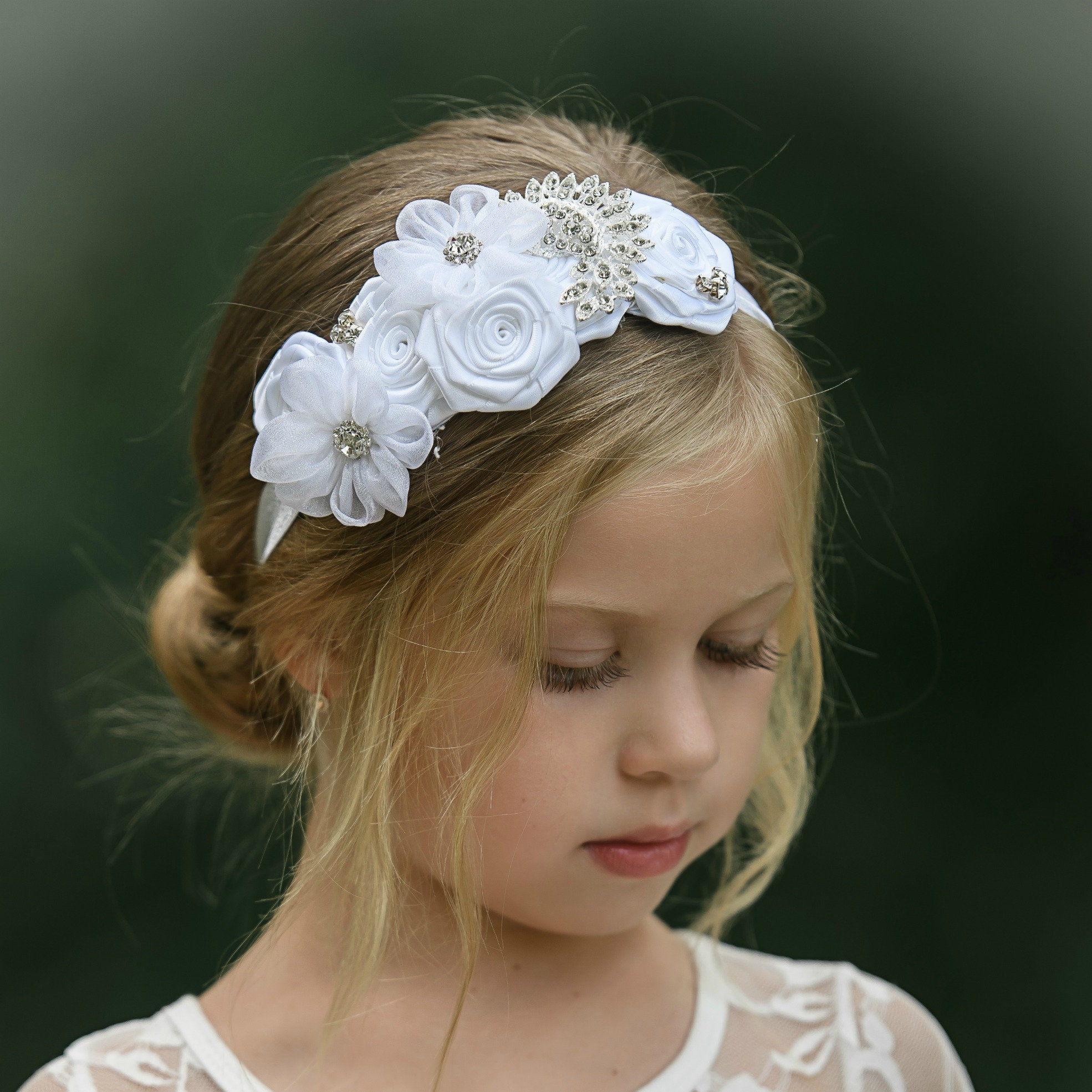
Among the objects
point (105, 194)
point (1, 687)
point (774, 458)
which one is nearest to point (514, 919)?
point (774, 458)

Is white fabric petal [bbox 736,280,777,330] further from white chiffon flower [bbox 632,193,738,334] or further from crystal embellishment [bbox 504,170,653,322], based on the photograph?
crystal embellishment [bbox 504,170,653,322]

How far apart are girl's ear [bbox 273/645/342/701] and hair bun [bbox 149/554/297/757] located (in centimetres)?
12

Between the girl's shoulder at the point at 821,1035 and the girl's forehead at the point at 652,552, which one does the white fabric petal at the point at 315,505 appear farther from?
the girl's shoulder at the point at 821,1035

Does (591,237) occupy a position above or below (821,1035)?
above

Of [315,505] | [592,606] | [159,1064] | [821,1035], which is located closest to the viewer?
[592,606]

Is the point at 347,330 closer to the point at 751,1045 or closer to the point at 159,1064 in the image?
the point at 159,1064

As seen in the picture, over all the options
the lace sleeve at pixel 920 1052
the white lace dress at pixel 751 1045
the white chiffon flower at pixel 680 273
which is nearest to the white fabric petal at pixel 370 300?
the white chiffon flower at pixel 680 273

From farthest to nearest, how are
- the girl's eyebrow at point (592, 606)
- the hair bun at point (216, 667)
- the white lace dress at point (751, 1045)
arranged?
the hair bun at point (216, 667)
the white lace dress at point (751, 1045)
the girl's eyebrow at point (592, 606)

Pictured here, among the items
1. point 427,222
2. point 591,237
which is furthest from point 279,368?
point 591,237

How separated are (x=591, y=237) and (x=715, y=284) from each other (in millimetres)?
121

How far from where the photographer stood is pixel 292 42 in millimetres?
2227

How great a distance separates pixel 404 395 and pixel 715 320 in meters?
0.29

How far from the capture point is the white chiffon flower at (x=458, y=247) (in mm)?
1122

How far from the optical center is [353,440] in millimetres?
1139
